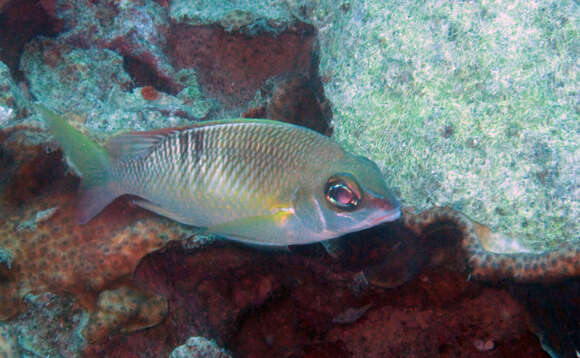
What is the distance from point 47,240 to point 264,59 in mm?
3635

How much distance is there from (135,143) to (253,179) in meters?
0.84

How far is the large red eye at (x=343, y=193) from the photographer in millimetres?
2021

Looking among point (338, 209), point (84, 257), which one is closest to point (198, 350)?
point (84, 257)

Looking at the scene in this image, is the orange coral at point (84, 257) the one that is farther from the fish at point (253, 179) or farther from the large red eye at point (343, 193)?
the large red eye at point (343, 193)

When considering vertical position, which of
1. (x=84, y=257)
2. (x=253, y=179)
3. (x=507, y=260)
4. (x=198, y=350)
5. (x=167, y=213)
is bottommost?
(x=198, y=350)

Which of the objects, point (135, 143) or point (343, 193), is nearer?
point (343, 193)

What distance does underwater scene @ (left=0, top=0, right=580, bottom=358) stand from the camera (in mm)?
2221

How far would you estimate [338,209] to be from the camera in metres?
2.06

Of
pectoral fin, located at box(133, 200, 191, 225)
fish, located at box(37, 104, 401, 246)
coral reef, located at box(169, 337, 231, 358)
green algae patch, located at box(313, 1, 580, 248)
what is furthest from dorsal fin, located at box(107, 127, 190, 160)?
green algae patch, located at box(313, 1, 580, 248)

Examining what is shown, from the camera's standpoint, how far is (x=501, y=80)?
3.23 metres

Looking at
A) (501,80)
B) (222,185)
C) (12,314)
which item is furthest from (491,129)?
(12,314)

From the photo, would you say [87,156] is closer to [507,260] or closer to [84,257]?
[84,257]

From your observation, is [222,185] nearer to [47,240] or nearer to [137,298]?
[137,298]

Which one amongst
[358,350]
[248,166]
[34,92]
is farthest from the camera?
[34,92]
